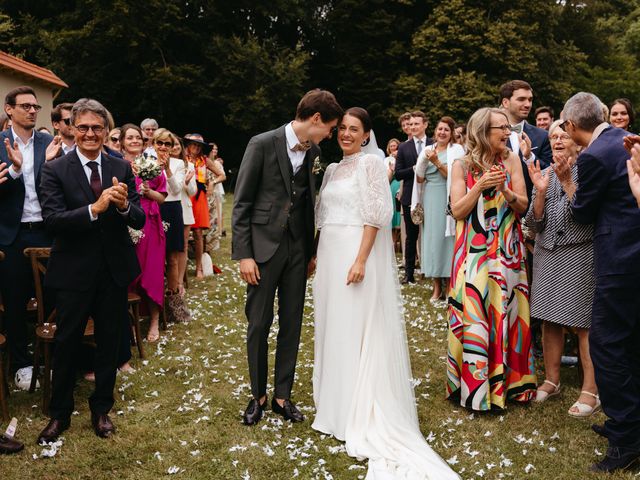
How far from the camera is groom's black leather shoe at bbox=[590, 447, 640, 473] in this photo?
394 cm

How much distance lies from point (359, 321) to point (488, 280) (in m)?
1.19

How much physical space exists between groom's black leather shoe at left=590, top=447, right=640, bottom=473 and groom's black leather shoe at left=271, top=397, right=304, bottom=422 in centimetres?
214

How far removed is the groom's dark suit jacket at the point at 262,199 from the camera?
457cm

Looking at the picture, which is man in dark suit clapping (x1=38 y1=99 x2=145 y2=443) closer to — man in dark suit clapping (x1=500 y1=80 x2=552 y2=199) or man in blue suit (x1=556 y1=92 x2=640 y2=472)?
man in blue suit (x1=556 y1=92 x2=640 y2=472)

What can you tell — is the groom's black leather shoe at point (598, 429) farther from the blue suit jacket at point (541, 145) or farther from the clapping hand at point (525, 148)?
the blue suit jacket at point (541, 145)

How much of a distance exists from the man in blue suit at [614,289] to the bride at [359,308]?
4.39 feet

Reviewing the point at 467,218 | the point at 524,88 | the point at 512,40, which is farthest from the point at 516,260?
the point at 512,40

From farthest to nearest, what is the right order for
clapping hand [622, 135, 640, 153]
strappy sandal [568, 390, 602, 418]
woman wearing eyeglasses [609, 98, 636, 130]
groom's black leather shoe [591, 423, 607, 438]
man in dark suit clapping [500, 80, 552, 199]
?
woman wearing eyeglasses [609, 98, 636, 130] < man in dark suit clapping [500, 80, 552, 199] < strappy sandal [568, 390, 602, 418] < groom's black leather shoe [591, 423, 607, 438] < clapping hand [622, 135, 640, 153]

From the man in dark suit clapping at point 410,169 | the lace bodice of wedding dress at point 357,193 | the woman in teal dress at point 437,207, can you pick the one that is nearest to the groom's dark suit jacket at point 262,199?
the lace bodice of wedding dress at point 357,193

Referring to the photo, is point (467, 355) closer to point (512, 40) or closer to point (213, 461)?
point (213, 461)

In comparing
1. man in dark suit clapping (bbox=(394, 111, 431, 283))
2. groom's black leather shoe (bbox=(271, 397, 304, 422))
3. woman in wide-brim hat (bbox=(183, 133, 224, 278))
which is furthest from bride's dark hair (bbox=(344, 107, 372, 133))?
woman in wide-brim hat (bbox=(183, 133, 224, 278))

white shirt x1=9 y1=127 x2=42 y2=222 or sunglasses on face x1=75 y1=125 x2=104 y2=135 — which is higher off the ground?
sunglasses on face x1=75 y1=125 x2=104 y2=135

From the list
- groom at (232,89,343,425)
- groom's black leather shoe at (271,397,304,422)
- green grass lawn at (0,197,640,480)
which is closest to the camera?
green grass lawn at (0,197,640,480)

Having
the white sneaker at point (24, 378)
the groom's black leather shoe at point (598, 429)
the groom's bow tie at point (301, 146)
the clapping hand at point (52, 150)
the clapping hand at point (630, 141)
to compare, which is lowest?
the white sneaker at point (24, 378)
